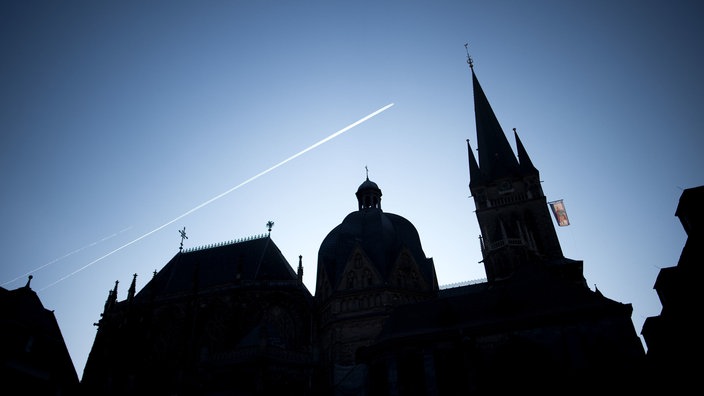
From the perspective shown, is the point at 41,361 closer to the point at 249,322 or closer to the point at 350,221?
the point at 249,322

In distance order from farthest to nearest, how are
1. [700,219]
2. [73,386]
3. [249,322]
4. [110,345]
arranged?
[110,345] → [249,322] → [73,386] → [700,219]

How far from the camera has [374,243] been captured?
32531 mm

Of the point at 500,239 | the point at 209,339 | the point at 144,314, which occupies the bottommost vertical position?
the point at 209,339

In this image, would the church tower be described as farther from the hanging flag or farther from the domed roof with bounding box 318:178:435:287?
the domed roof with bounding box 318:178:435:287

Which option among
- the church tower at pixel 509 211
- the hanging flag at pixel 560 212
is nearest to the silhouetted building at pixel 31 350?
the church tower at pixel 509 211

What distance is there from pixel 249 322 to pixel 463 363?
1589cm

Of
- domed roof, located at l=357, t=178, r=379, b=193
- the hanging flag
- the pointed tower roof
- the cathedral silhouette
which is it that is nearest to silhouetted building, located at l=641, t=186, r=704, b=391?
the cathedral silhouette

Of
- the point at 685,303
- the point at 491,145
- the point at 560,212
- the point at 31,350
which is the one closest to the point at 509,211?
the point at 560,212

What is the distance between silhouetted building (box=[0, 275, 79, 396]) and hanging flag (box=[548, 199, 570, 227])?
37.3 m

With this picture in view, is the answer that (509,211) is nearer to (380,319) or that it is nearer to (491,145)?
→ (491,145)

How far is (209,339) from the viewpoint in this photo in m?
31.6

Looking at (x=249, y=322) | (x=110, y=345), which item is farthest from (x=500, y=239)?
(x=110, y=345)

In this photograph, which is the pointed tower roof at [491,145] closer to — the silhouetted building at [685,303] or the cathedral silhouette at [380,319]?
the cathedral silhouette at [380,319]

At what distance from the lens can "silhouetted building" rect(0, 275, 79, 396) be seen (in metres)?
23.4
